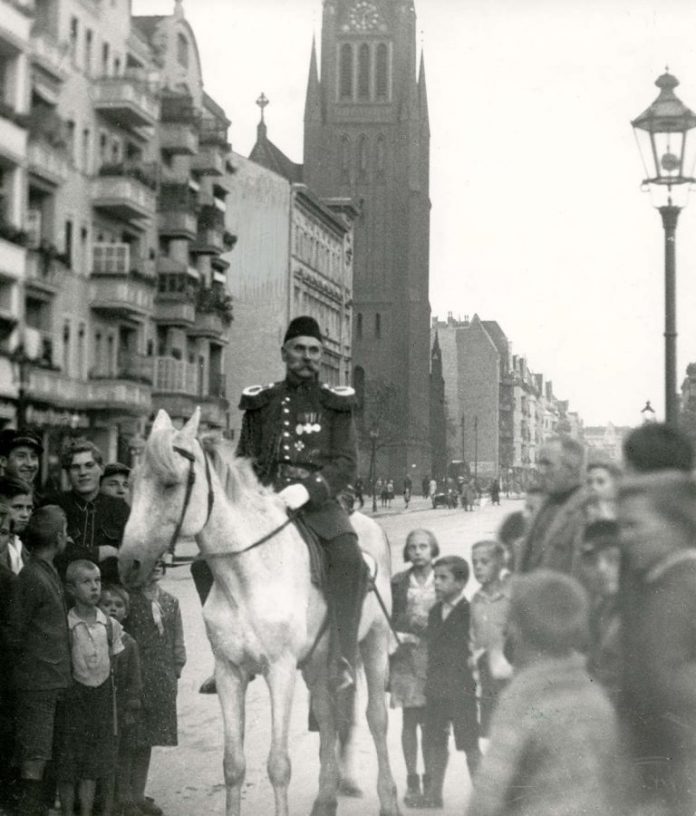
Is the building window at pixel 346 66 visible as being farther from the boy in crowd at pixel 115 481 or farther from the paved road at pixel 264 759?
the boy in crowd at pixel 115 481

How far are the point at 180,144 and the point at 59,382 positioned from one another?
2.48m

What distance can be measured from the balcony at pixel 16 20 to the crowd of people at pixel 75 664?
3414mm

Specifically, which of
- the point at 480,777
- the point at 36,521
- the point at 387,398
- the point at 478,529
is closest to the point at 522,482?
the point at 478,529

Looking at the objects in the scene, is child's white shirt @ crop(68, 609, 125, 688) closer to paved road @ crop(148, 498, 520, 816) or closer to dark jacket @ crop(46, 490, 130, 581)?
dark jacket @ crop(46, 490, 130, 581)

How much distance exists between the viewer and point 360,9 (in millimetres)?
27812

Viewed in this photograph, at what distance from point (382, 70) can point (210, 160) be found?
32.3 meters

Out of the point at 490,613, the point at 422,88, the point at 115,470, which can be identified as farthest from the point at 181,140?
the point at 422,88

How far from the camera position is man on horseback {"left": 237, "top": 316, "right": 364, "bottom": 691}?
625 centimetres

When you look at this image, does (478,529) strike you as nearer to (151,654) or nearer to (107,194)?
(151,654)

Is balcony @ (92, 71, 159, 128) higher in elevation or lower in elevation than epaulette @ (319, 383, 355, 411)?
higher

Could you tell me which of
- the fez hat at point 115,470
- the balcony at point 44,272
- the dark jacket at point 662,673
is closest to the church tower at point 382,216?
the balcony at point 44,272

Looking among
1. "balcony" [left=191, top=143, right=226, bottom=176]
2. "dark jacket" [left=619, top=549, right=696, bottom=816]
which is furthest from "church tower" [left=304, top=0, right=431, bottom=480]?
"dark jacket" [left=619, top=549, right=696, bottom=816]

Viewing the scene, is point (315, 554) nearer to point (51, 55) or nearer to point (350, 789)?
point (350, 789)

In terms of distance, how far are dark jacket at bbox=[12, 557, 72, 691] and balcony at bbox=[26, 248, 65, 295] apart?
2581 mm
